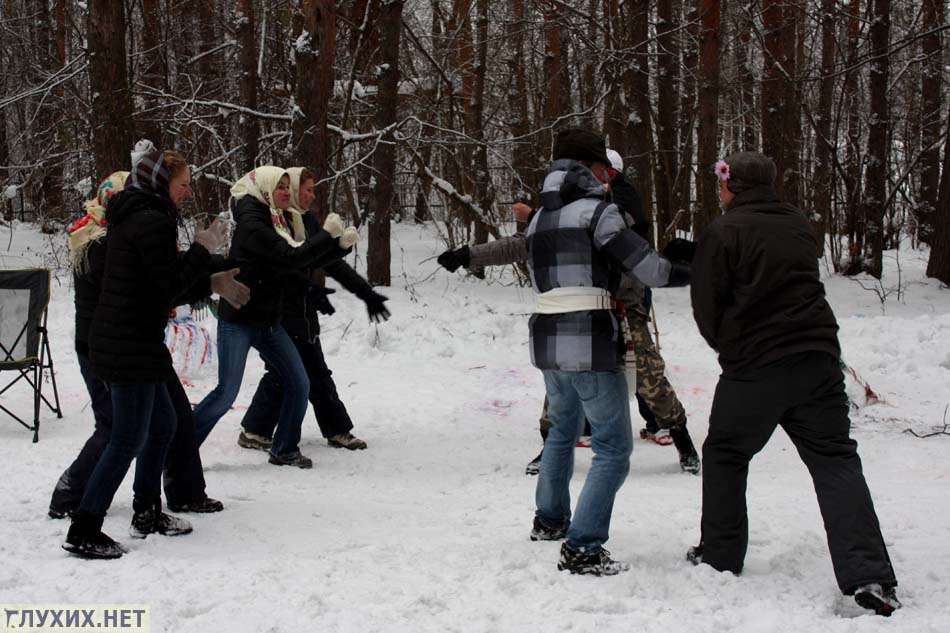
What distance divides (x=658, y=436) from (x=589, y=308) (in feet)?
10.2

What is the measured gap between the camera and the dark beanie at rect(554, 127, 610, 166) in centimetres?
402

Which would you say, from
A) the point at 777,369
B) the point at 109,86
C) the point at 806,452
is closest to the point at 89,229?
the point at 777,369

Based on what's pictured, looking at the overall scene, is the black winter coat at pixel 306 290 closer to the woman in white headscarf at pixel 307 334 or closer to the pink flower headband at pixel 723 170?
the woman in white headscarf at pixel 307 334

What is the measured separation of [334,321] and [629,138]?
575cm

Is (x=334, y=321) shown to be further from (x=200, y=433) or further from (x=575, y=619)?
(x=575, y=619)

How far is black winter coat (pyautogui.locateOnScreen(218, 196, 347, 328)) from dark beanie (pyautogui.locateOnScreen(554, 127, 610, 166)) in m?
Result: 1.76

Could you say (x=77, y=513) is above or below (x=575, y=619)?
above

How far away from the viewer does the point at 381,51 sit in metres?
12.0

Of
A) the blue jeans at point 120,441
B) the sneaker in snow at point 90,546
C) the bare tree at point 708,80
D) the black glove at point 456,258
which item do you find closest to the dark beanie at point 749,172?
the black glove at point 456,258

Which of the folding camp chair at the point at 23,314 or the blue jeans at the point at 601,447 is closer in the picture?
the blue jeans at the point at 601,447

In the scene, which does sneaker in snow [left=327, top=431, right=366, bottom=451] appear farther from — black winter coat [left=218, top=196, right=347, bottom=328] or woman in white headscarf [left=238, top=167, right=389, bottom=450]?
black winter coat [left=218, top=196, right=347, bottom=328]

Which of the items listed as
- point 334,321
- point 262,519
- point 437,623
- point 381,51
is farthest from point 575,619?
point 381,51

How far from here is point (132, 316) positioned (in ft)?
13.2

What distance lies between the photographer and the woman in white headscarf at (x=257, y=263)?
17.6 feet
